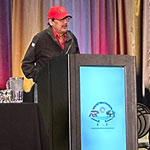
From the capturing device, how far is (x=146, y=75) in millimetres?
3670

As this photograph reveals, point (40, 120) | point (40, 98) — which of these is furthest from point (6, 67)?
point (40, 120)

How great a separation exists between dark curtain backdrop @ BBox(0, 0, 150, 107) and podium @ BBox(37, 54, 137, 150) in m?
1.89

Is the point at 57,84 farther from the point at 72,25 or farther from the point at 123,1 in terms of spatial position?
the point at 123,1

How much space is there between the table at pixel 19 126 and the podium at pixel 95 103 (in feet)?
1.64

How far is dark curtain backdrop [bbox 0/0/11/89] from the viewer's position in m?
3.24

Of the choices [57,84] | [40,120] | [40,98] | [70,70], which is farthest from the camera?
[40,98]

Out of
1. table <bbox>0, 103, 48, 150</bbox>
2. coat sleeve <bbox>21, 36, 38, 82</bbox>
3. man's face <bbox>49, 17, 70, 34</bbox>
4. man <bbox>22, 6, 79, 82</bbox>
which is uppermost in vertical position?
man's face <bbox>49, 17, 70, 34</bbox>

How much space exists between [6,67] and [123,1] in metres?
1.25

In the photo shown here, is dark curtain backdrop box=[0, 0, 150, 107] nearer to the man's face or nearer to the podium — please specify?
the man's face

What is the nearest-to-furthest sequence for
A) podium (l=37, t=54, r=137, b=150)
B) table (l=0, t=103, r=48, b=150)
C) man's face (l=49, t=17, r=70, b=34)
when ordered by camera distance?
table (l=0, t=103, r=48, b=150)
podium (l=37, t=54, r=137, b=150)
man's face (l=49, t=17, r=70, b=34)

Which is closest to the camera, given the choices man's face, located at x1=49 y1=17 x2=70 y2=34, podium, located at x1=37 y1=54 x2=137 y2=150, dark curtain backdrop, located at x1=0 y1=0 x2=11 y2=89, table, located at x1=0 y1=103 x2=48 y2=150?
table, located at x1=0 y1=103 x2=48 y2=150

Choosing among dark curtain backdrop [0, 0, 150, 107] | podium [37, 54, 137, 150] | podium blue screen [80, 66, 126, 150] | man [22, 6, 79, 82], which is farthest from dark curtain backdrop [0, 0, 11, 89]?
podium blue screen [80, 66, 126, 150]

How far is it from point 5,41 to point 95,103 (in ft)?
6.72

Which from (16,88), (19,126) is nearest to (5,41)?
(16,88)
